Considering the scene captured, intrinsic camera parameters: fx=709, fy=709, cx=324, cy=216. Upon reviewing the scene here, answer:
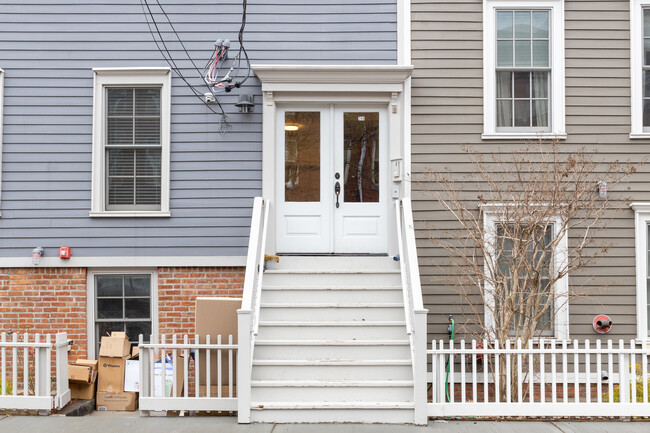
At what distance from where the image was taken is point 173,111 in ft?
30.6

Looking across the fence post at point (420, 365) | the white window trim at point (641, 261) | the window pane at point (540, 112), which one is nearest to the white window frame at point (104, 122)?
the fence post at point (420, 365)

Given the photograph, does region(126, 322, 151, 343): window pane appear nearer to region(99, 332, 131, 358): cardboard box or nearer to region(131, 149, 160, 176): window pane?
region(99, 332, 131, 358): cardboard box

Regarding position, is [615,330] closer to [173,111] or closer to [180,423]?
[180,423]

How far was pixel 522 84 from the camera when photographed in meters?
9.29

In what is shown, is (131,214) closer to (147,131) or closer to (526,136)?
(147,131)

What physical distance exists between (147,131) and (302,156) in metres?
2.09

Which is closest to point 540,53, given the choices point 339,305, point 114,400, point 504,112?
point 504,112

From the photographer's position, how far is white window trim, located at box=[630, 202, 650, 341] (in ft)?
29.2

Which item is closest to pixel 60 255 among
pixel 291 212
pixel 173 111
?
pixel 173 111

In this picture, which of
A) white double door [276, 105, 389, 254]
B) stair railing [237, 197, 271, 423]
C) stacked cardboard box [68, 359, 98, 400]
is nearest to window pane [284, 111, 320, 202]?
white double door [276, 105, 389, 254]

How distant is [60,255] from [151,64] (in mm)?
2747

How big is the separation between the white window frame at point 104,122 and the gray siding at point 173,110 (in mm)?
98

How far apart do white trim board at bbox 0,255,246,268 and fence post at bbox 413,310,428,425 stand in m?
2.98

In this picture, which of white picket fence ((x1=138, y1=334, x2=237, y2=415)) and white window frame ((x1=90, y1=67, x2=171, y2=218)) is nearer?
white picket fence ((x1=138, y1=334, x2=237, y2=415))
